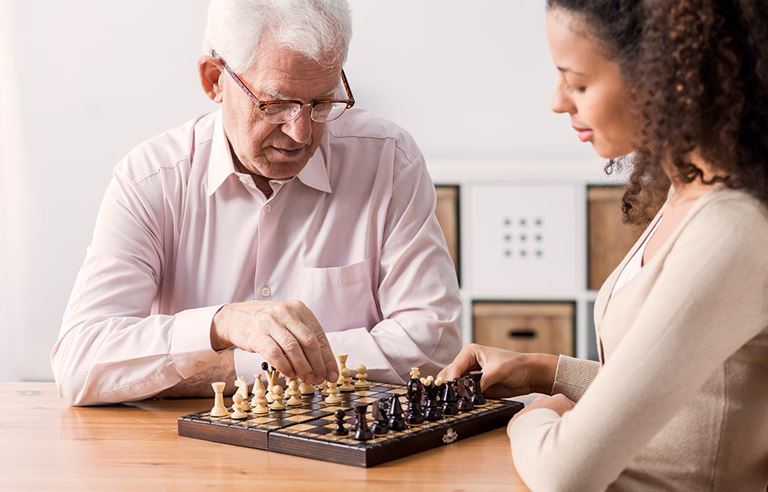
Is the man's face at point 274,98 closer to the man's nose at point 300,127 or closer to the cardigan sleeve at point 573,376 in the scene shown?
the man's nose at point 300,127

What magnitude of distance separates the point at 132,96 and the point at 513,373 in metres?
3.02

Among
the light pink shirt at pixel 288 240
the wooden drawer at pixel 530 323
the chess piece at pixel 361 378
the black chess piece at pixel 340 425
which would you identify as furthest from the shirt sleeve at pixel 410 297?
the wooden drawer at pixel 530 323

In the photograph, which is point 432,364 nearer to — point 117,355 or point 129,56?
point 117,355

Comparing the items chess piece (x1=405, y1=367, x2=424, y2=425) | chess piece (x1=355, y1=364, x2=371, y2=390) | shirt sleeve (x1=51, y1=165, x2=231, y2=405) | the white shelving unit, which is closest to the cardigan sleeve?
chess piece (x1=405, y1=367, x2=424, y2=425)

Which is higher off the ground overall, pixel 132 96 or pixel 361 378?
pixel 132 96

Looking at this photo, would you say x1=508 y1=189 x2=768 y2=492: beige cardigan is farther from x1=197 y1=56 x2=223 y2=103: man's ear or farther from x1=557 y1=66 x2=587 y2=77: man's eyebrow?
x1=197 y1=56 x2=223 y2=103: man's ear

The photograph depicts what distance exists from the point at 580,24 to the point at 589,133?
18cm

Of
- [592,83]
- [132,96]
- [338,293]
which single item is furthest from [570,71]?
[132,96]

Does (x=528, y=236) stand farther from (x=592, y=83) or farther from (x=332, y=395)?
(x=592, y=83)

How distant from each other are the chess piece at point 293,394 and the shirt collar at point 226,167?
69 cm

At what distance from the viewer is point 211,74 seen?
7.84 feet

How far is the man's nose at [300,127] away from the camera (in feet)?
7.36

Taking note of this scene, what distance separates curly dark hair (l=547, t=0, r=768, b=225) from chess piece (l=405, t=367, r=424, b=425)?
0.62 m

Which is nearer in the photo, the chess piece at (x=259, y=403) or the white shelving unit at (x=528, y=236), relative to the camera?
the chess piece at (x=259, y=403)
